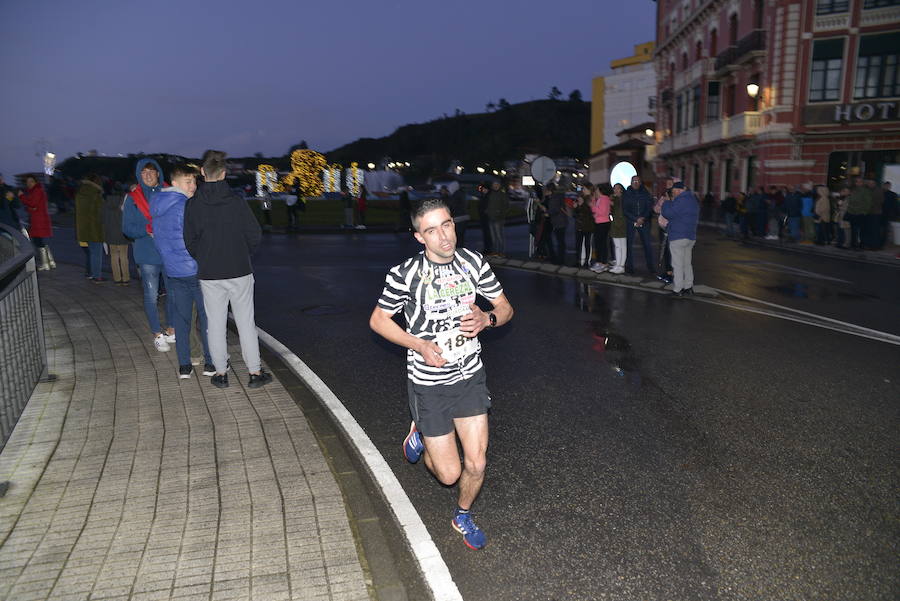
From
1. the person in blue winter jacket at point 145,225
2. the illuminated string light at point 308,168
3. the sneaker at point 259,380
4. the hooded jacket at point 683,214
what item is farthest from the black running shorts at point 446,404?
the illuminated string light at point 308,168

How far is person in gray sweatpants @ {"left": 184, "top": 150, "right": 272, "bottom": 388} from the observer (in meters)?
5.85

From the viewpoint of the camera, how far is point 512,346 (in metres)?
8.19

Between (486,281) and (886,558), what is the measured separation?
262 centimetres

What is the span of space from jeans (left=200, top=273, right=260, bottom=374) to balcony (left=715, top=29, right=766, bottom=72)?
36407mm

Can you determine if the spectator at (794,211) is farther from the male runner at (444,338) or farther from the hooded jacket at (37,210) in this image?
the male runner at (444,338)

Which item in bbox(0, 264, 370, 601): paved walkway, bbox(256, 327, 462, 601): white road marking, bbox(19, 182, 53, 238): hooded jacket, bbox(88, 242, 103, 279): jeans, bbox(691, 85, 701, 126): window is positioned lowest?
bbox(256, 327, 462, 601): white road marking

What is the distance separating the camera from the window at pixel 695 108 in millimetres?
44562

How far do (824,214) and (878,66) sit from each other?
659 inches

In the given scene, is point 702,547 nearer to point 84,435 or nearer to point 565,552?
point 565,552

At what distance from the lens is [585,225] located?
14.7 meters

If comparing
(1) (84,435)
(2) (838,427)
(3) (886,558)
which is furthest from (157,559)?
(2) (838,427)

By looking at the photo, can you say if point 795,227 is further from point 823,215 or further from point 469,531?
point 469,531

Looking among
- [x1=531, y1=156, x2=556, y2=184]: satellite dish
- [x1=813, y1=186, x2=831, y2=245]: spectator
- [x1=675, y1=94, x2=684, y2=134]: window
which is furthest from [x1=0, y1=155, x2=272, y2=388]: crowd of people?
[x1=675, y1=94, x2=684, y2=134]: window

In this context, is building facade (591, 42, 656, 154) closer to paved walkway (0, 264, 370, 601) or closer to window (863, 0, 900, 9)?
window (863, 0, 900, 9)
